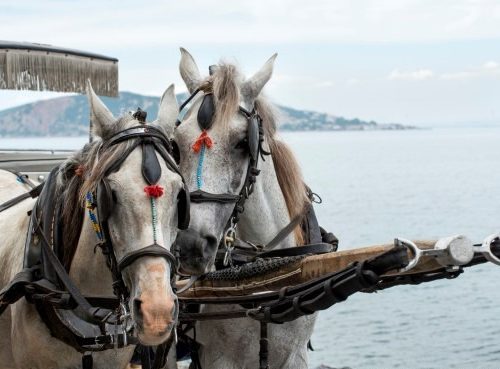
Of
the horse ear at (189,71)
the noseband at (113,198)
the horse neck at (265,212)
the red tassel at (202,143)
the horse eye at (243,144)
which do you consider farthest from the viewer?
the horse ear at (189,71)

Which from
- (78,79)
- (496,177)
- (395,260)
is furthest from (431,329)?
(496,177)

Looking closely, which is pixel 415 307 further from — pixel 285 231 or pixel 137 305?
pixel 137 305

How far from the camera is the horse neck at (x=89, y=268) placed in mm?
5098

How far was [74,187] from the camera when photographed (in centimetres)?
519

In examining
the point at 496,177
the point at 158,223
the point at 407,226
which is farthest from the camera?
the point at 496,177

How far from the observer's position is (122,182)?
4582 millimetres

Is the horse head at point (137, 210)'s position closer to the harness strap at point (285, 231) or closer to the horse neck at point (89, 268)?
the horse neck at point (89, 268)

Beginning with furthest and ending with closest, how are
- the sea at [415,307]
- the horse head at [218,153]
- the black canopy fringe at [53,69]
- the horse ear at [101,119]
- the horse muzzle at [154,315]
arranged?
the sea at [415,307], the black canopy fringe at [53,69], the horse head at [218,153], the horse ear at [101,119], the horse muzzle at [154,315]

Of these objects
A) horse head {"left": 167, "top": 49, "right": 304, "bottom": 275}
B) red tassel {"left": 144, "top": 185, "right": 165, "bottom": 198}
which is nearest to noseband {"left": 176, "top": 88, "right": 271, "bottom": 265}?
horse head {"left": 167, "top": 49, "right": 304, "bottom": 275}

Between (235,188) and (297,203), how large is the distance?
640mm

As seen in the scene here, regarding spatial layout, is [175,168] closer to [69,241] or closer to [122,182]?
[122,182]

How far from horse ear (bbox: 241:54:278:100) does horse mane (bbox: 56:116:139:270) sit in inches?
55.6

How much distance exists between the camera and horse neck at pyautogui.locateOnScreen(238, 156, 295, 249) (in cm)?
626

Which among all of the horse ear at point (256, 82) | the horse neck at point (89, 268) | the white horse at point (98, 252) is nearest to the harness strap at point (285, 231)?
the horse ear at point (256, 82)
